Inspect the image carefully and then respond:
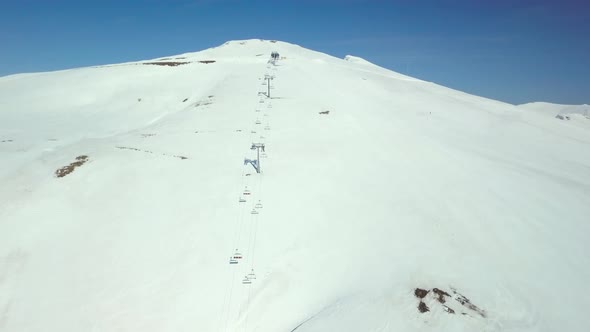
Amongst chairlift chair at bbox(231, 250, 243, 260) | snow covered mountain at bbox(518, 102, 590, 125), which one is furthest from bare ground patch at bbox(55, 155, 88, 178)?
snow covered mountain at bbox(518, 102, 590, 125)

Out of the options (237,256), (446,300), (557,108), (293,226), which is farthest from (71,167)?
(557,108)

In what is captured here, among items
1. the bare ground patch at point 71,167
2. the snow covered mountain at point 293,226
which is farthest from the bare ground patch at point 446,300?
the bare ground patch at point 71,167

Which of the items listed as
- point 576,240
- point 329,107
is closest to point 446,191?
point 576,240

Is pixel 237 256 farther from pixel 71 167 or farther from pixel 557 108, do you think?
pixel 557 108

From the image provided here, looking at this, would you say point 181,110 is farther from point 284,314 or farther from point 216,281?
point 284,314

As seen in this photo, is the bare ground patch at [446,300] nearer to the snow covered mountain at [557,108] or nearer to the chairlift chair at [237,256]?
the chairlift chair at [237,256]
